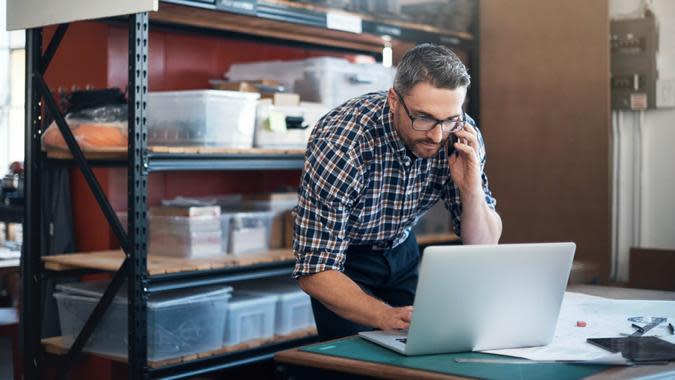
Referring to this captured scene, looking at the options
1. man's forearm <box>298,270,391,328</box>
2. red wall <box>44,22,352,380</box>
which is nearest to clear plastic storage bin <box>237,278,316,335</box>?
red wall <box>44,22,352,380</box>

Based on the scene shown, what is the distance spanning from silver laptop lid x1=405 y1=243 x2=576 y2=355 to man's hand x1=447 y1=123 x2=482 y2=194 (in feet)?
1.87

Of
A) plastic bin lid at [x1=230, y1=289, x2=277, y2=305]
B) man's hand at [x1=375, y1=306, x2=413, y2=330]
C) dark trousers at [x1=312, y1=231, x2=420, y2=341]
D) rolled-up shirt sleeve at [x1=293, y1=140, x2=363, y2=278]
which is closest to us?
man's hand at [x1=375, y1=306, x2=413, y2=330]

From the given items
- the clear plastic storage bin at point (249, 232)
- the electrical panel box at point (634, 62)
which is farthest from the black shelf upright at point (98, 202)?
the electrical panel box at point (634, 62)

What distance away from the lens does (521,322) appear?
1943mm

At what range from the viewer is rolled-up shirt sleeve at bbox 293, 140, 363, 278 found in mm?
2322

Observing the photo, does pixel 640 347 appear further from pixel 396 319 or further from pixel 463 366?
pixel 396 319

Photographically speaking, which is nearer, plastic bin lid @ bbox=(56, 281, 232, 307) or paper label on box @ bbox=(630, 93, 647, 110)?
plastic bin lid @ bbox=(56, 281, 232, 307)

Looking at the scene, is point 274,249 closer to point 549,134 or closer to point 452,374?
point 549,134

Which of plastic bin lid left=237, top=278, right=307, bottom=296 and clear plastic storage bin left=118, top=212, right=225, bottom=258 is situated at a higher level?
clear plastic storage bin left=118, top=212, right=225, bottom=258

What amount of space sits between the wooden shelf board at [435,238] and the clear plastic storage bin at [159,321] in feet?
4.07

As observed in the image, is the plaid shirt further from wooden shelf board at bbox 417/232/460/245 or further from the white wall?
the white wall

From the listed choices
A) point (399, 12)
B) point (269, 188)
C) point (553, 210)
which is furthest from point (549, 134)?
point (269, 188)

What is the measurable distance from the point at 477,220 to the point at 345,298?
1.64 ft

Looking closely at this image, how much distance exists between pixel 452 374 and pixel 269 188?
2851mm
